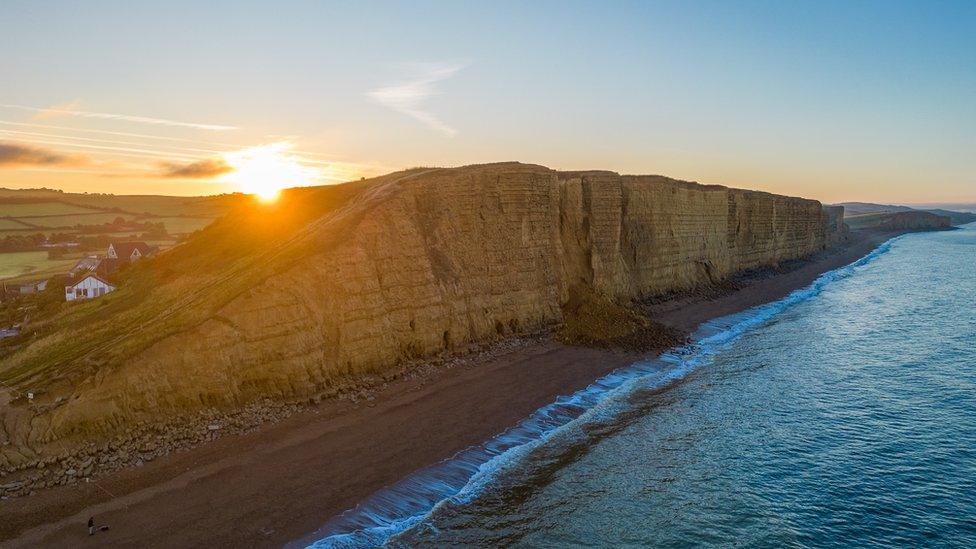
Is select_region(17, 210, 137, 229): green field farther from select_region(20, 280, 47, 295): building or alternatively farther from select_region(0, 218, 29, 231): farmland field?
select_region(20, 280, 47, 295): building

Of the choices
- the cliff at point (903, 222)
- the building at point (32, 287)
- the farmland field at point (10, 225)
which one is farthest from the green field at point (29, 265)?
the cliff at point (903, 222)

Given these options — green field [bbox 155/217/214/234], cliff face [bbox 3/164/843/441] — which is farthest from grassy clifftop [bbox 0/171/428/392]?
green field [bbox 155/217/214/234]

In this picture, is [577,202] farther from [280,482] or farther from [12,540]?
[12,540]

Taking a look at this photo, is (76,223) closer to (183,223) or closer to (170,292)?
(183,223)

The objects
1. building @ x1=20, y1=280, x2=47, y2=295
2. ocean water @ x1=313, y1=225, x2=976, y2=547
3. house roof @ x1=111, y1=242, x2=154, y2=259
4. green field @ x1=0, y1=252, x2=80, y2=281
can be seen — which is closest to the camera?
ocean water @ x1=313, y1=225, x2=976, y2=547

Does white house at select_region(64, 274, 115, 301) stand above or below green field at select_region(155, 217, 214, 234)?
below
